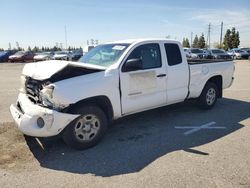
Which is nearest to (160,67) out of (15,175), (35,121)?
(35,121)

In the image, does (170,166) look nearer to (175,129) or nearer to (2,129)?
(175,129)

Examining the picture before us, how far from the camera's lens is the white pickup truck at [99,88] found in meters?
4.41

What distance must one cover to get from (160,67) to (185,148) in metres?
1.88

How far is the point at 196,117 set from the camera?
6797mm

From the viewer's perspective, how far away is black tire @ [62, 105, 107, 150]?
15.0ft

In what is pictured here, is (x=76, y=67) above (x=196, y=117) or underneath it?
above

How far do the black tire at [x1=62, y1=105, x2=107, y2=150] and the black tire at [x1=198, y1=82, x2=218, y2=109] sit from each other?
3.35 m

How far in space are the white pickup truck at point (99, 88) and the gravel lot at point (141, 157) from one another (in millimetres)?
439

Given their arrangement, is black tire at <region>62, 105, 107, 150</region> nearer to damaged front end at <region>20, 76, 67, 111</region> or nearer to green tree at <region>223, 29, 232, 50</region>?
damaged front end at <region>20, 76, 67, 111</region>

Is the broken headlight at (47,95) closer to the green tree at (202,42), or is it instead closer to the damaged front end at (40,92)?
the damaged front end at (40,92)

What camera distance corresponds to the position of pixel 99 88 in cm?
478

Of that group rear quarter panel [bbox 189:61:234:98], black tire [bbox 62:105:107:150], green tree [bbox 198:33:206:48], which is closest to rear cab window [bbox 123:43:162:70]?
rear quarter panel [bbox 189:61:234:98]

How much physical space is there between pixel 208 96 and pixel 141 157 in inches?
146

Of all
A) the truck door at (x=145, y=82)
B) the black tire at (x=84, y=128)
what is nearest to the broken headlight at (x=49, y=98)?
the black tire at (x=84, y=128)
